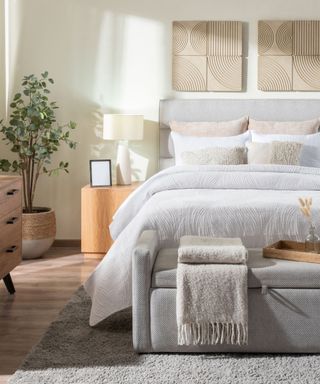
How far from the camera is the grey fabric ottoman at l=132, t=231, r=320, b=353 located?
3186 mm

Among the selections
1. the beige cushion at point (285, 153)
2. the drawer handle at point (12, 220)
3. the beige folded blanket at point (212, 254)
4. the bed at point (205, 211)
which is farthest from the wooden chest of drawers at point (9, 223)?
the beige cushion at point (285, 153)

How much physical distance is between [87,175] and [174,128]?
32.1 inches

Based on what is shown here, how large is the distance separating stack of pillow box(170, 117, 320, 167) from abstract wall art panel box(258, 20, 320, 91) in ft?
1.28

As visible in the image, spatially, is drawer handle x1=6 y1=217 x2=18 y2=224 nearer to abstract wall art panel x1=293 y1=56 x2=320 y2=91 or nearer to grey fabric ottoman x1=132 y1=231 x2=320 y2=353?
grey fabric ottoman x1=132 y1=231 x2=320 y2=353

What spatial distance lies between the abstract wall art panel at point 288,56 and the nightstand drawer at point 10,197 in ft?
7.67

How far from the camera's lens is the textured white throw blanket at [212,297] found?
313 centimetres

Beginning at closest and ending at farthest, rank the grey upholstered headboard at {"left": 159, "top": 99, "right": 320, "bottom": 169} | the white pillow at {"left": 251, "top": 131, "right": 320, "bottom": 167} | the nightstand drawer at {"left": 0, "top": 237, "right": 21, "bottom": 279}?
the nightstand drawer at {"left": 0, "top": 237, "right": 21, "bottom": 279}, the white pillow at {"left": 251, "top": 131, "right": 320, "bottom": 167}, the grey upholstered headboard at {"left": 159, "top": 99, "right": 320, "bottom": 169}

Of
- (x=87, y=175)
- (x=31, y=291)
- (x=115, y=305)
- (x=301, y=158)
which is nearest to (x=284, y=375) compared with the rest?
(x=115, y=305)

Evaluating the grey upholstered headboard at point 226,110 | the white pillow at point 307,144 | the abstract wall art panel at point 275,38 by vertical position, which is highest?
the abstract wall art panel at point 275,38

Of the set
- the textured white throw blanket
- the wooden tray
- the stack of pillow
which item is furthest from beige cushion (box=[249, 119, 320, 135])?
the textured white throw blanket

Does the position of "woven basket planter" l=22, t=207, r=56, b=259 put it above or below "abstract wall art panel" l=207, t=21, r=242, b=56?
below

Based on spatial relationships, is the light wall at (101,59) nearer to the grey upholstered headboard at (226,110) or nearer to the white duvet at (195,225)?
the grey upholstered headboard at (226,110)

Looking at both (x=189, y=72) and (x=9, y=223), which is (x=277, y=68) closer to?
(x=189, y=72)

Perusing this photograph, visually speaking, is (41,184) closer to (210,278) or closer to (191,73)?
(191,73)
